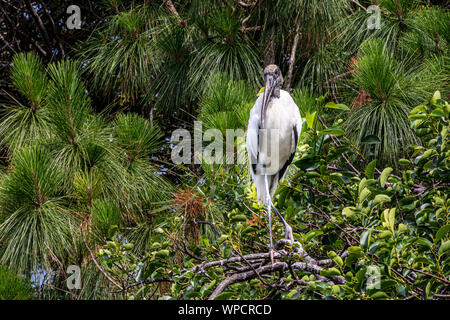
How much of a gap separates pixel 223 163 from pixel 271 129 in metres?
0.36

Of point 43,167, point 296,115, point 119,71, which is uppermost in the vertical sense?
point 119,71

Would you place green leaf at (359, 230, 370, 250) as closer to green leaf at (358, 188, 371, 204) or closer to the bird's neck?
green leaf at (358, 188, 371, 204)

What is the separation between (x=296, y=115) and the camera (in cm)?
237

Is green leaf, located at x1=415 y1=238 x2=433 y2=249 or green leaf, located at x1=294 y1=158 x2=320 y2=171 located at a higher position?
green leaf, located at x1=294 y1=158 x2=320 y2=171

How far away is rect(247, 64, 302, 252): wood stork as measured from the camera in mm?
2295

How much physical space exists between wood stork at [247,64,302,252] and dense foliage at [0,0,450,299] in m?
0.08

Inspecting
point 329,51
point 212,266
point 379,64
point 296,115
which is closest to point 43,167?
point 296,115

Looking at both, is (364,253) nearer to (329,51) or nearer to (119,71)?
(329,51)

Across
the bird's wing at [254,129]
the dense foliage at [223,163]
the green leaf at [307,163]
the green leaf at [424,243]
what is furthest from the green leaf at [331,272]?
the bird's wing at [254,129]

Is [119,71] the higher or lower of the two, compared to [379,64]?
higher

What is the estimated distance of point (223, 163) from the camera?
101 inches

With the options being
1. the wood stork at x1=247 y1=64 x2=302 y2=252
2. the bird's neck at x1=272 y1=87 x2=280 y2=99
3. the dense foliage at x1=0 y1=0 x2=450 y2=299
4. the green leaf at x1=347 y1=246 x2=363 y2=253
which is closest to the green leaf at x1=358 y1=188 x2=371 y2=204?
the dense foliage at x1=0 y1=0 x2=450 y2=299

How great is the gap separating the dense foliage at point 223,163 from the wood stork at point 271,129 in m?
0.08

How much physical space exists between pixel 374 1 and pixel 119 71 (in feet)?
5.87
